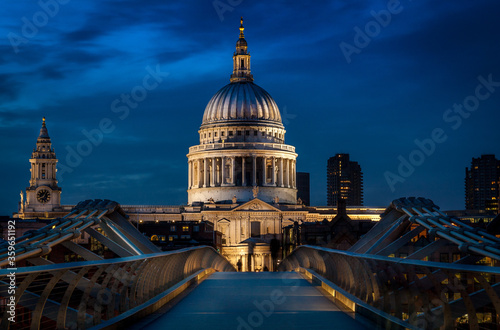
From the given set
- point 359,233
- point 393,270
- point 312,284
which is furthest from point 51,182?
point 393,270

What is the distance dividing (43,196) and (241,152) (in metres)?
37.4

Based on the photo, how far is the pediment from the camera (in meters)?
165

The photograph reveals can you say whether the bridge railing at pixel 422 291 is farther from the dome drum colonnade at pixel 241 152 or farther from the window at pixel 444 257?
the dome drum colonnade at pixel 241 152

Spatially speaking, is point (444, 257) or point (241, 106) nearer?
point (444, 257)

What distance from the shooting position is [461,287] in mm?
12711

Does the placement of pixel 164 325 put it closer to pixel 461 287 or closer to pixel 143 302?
pixel 143 302

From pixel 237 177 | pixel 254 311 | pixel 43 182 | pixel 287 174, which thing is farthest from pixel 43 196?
pixel 254 311

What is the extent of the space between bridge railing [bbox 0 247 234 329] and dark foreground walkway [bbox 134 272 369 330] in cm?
65

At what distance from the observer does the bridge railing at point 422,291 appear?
12844 mm

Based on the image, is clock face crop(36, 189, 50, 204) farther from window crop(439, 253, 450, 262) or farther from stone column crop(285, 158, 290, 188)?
window crop(439, 253, 450, 262)

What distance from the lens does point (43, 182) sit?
6944 inches

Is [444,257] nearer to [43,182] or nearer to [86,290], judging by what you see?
[86,290]

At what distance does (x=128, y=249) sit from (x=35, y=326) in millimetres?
10743

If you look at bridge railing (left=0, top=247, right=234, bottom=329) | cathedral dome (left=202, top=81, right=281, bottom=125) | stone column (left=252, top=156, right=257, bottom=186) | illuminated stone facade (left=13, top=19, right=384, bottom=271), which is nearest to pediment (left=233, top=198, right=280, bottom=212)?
illuminated stone facade (left=13, top=19, right=384, bottom=271)
